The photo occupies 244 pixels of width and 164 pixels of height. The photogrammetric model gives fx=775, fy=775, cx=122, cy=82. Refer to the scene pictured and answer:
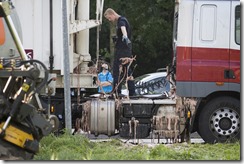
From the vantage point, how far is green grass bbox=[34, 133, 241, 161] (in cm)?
984

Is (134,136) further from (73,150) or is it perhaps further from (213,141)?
(73,150)

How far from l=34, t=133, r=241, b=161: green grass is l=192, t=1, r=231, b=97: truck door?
4.55 feet

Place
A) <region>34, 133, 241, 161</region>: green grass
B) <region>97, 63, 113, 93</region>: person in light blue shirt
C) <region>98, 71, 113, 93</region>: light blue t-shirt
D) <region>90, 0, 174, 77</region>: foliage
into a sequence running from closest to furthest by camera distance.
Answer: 1. <region>34, 133, 241, 161</region>: green grass
2. <region>97, 63, 113, 93</region>: person in light blue shirt
3. <region>98, 71, 113, 93</region>: light blue t-shirt
4. <region>90, 0, 174, 77</region>: foliage

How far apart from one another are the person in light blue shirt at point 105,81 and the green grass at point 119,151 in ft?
4.10

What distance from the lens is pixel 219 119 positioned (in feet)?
43.3

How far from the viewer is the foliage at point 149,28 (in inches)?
1093

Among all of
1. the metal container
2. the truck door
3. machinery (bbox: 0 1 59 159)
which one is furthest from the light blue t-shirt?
machinery (bbox: 0 1 59 159)

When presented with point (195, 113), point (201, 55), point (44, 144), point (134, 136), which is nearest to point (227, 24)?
point (201, 55)

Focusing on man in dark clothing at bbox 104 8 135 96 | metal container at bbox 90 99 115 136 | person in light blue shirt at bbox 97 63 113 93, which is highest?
man in dark clothing at bbox 104 8 135 96

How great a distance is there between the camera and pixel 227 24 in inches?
514

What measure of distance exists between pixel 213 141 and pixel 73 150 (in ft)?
10.4

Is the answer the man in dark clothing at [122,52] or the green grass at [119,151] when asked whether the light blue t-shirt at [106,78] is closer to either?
the man in dark clothing at [122,52]

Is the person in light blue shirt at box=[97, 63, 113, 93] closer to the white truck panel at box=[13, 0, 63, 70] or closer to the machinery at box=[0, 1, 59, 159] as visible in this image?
the white truck panel at box=[13, 0, 63, 70]

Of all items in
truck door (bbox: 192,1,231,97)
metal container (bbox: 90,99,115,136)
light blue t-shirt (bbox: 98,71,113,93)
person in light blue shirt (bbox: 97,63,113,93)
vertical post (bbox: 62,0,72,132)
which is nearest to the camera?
vertical post (bbox: 62,0,72,132)
